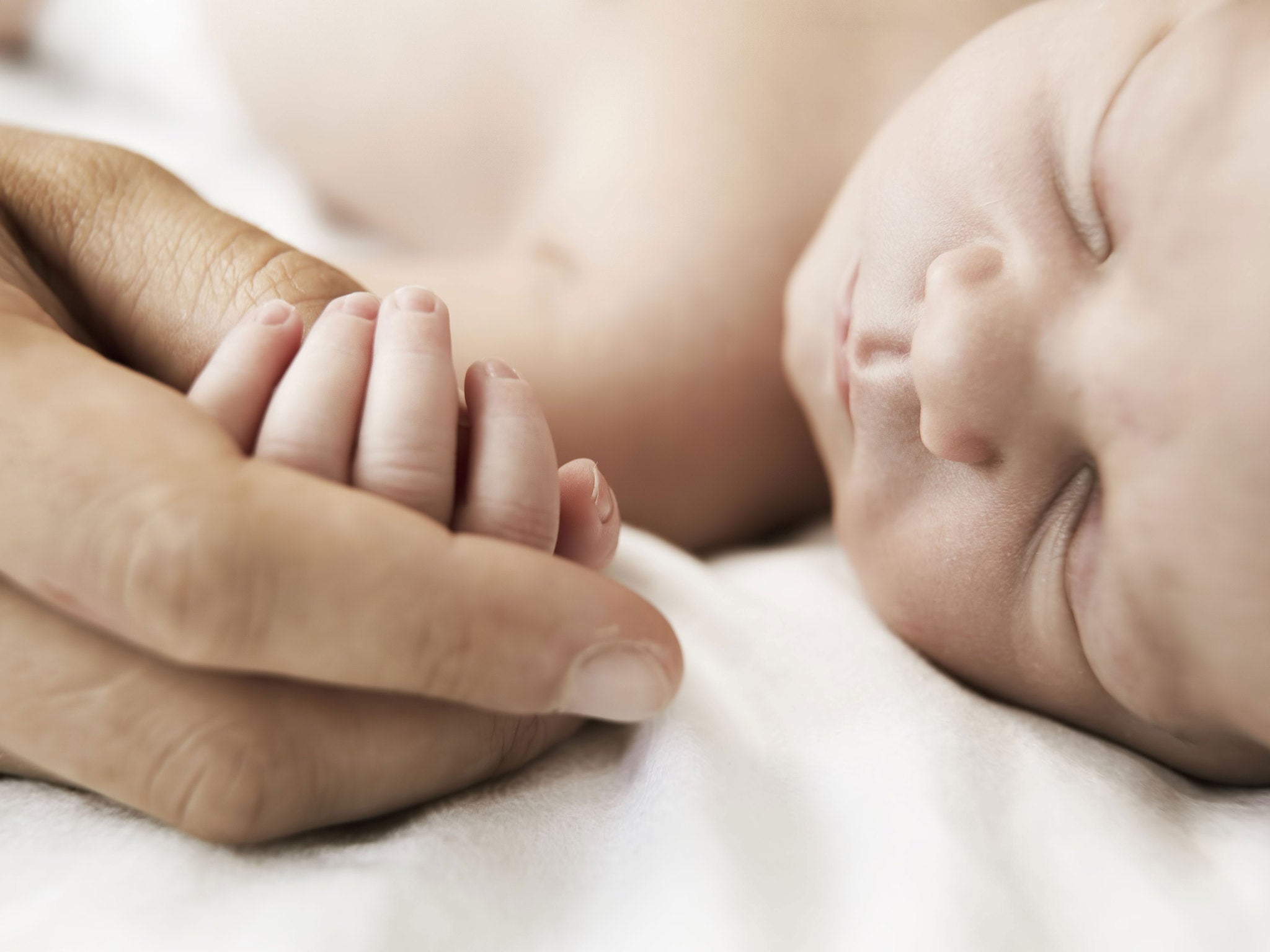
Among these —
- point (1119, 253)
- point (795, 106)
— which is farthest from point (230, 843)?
point (795, 106)

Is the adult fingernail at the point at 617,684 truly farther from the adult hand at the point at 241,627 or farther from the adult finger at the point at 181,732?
the adult finger at the point at 181,732

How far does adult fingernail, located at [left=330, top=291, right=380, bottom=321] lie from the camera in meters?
0.55

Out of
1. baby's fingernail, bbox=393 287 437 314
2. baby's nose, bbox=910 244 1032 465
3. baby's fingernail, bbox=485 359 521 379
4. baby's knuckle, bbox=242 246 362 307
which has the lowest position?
baby's knuckle, bbox=242 246 362 307

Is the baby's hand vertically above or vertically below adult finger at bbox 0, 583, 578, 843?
above

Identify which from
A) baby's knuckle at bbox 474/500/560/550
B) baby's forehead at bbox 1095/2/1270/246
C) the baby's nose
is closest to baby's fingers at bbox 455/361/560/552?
baby's knuckle at bbox 474/500/560/550

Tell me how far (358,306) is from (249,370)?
0.25 ft

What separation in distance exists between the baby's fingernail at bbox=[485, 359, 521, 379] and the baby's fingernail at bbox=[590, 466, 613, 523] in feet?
0.27

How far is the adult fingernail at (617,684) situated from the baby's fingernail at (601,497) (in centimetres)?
12

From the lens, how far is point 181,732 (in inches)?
18.3

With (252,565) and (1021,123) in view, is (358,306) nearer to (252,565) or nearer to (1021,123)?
(252,565)

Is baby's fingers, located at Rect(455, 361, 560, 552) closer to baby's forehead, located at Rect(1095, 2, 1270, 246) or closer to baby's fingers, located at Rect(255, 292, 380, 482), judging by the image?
baby's fingers, located at Rect(255, 292, 380, 482)

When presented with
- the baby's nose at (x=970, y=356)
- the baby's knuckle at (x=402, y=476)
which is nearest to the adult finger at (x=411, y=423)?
the baby's knuckle at (x=402, y=476)

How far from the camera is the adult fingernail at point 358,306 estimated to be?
1.82 ft

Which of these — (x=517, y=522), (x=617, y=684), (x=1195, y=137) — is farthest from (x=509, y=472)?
(x=1195, y=137)
